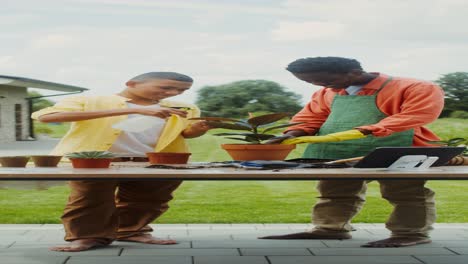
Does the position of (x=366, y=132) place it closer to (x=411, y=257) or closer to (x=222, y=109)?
(x=411, y=257)

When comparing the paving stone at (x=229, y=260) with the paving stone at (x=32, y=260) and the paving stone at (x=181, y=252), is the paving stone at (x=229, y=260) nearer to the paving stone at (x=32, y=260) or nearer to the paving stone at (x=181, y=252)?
the paving stone at (x=181, y=252)

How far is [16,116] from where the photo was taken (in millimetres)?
7492

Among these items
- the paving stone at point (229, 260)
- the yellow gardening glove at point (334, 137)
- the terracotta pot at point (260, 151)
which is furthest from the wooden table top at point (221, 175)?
the paving stone at point (229, 260)

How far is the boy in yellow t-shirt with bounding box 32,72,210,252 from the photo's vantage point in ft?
14.8

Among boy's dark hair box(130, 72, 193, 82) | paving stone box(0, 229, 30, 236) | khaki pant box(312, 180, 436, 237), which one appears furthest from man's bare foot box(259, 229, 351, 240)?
paving stone box(0, 229, 30, 236)

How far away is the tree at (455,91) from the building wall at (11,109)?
3.02 meters

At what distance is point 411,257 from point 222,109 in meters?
1.35

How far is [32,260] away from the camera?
177 inches

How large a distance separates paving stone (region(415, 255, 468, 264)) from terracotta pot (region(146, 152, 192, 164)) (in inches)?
52.6

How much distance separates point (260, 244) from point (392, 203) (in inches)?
30.8

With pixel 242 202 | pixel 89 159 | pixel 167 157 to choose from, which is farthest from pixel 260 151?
pixel 242 202

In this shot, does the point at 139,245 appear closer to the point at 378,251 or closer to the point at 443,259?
the point at 378,251

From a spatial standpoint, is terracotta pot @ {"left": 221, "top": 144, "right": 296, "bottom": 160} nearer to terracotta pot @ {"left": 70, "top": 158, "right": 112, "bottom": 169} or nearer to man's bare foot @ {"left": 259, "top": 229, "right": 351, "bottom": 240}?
terracotta pot @ {"left": 70, "top": 158, "right": 112, "bottom": 169}

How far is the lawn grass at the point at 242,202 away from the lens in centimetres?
752
